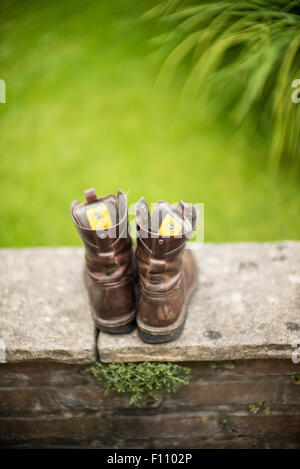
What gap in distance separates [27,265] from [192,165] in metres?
1.68

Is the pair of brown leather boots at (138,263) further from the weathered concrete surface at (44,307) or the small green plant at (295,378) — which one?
the small green plant at (295,378)

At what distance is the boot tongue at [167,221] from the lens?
1232mm

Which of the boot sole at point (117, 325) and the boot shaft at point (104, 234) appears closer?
the boot shaft at point (104, 234)

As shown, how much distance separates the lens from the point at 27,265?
1773 mm

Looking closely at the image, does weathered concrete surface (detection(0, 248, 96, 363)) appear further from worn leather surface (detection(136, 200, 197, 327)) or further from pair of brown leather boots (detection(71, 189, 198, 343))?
worn leather surface (detection(136, 200, 197, 327))

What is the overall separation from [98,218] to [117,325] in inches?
17.2

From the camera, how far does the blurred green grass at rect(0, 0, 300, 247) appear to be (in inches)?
100

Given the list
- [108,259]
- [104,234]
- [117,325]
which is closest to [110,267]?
[108,259]

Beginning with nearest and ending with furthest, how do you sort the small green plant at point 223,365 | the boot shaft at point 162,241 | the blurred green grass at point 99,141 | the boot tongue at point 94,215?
1. the boot shaft at point 162,241
2. the boot tongue at point 94,215
3. the small green plant at point 223,365
4. the blurred green grass at point 99,141

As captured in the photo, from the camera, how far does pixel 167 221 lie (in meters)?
1.24

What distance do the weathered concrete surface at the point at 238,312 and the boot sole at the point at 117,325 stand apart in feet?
0.11

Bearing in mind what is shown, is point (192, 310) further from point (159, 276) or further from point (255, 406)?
point (255, 406)

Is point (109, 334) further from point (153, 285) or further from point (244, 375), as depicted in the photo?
point (244, 375)

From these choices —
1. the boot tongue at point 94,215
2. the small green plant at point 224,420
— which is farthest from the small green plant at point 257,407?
the boot tongue at point 94,215
